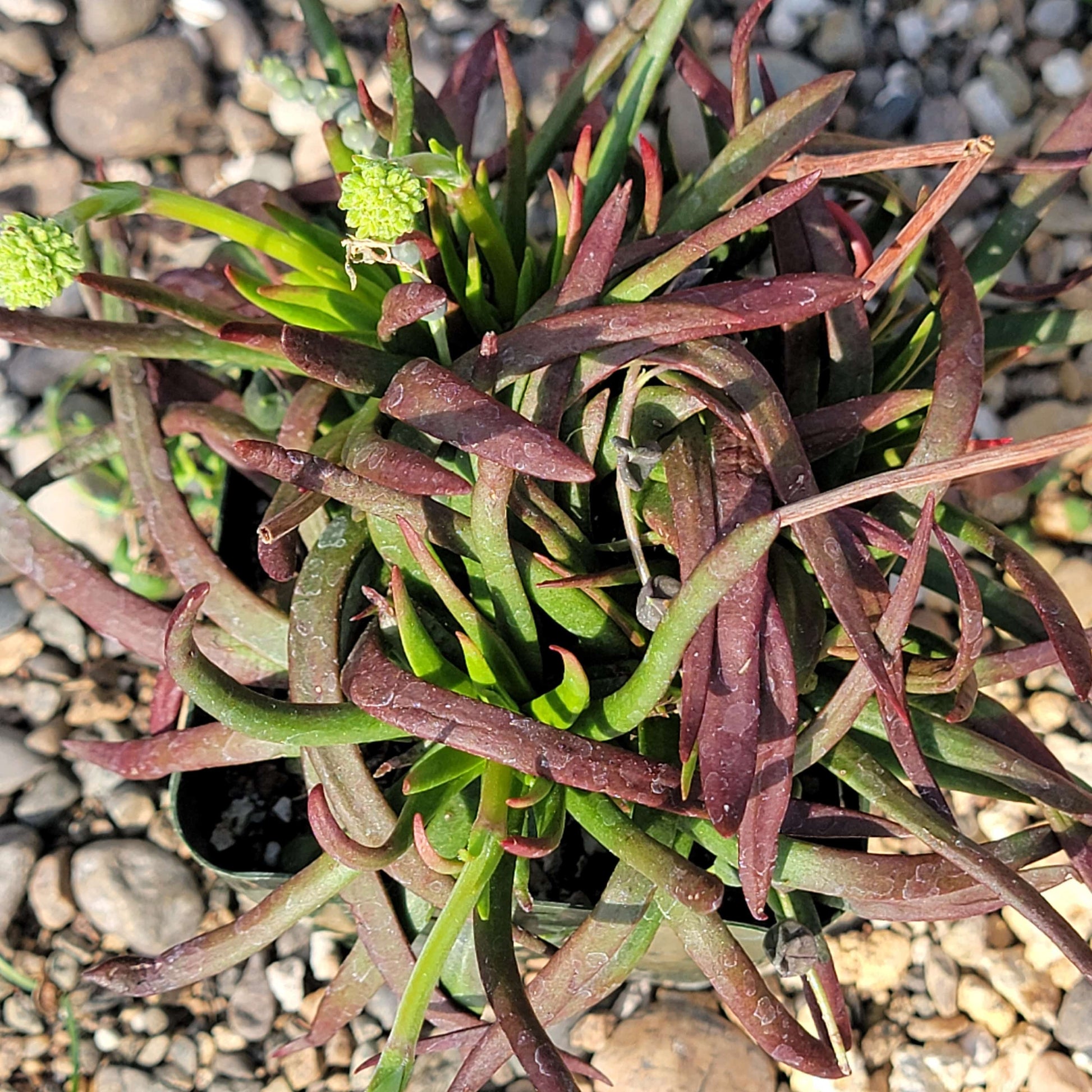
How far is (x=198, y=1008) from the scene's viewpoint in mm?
1346

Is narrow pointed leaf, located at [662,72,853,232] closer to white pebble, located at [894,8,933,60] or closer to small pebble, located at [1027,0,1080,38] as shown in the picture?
white pebble, located at [894,8,933,60]

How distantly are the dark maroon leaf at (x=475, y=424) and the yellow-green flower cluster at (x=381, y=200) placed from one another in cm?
11

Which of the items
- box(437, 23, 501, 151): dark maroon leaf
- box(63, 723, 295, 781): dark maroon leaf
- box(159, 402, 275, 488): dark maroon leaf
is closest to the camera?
box(63, 723, 295, 781): dark maroon leaf

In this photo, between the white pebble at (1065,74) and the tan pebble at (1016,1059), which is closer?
the tan pebble at (1016,1059)

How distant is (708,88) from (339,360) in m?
0.52

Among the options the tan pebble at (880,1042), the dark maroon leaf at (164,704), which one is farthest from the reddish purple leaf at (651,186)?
the tan pebble at (880,1042)

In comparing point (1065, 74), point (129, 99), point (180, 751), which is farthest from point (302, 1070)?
point (1065, 74)

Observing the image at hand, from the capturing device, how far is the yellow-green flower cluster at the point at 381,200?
2.34 feet

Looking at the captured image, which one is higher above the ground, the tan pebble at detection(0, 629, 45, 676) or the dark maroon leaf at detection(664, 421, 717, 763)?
the dark maroon leaf at detection(664, 421, 717, 763)

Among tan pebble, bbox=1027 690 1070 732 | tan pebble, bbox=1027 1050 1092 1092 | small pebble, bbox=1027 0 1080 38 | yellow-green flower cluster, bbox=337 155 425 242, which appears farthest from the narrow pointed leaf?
tan pebble, bbox=1027 1050 1092 1092

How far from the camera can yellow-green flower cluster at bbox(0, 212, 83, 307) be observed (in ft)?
2.40

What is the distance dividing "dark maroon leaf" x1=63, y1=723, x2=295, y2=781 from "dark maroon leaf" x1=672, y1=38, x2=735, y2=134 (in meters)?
0.77

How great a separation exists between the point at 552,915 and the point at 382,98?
120cm

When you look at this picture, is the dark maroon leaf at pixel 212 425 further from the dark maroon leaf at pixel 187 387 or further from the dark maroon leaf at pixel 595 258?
the dark maroon leaf at pixel 595 258
